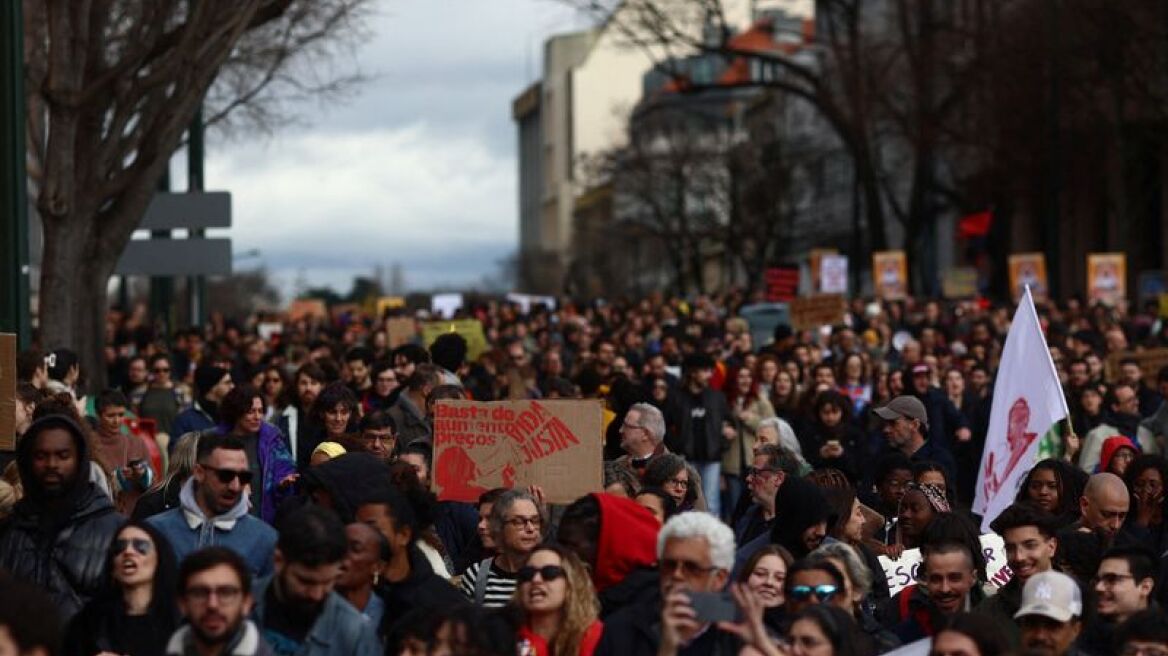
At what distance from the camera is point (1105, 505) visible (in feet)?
37.0

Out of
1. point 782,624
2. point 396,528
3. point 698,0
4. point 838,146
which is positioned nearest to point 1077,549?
point 782,624

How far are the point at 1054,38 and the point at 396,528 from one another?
1143 inches

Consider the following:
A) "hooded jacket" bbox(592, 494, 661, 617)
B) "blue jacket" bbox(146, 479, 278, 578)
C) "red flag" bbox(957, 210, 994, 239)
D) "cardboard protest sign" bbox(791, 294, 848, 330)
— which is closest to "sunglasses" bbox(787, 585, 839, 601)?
"hooded jacket" bbox(592, 494, 661, 617)

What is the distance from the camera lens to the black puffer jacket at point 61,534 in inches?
340

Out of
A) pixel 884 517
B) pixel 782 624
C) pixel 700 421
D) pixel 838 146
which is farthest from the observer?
pixel 838 146

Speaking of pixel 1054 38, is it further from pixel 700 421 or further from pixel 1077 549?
pixel 1077 549

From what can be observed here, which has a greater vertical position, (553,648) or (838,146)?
(838,146)

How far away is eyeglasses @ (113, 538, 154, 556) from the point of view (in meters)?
8.12

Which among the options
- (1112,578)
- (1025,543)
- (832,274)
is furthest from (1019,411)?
(832,274)

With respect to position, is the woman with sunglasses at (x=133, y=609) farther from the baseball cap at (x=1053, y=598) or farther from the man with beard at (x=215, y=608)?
the baseball cap at (x=1053, y=598)

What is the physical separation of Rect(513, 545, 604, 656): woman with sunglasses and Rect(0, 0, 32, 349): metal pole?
10949 mm

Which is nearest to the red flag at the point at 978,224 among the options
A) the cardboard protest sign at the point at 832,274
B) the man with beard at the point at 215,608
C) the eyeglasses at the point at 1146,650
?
the cardboard protest sign at the point at 832,274

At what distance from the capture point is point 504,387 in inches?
774

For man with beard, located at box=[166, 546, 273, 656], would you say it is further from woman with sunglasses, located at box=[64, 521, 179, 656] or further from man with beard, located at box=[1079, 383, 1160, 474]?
man with beard, located at box=[1079, 383, 1160, 474]
